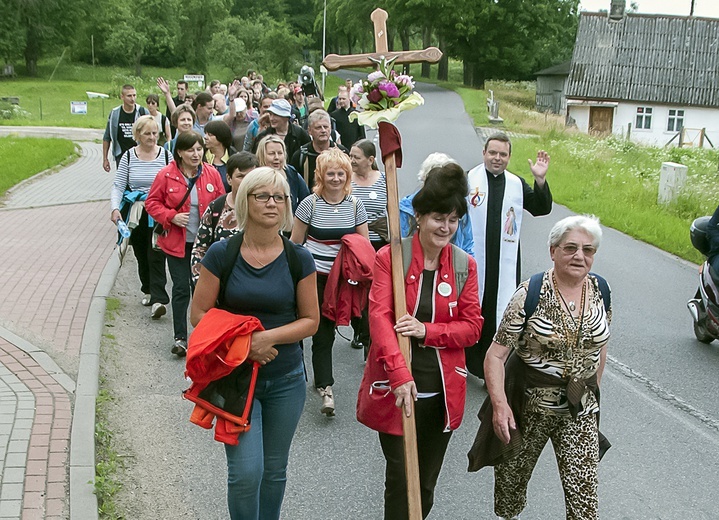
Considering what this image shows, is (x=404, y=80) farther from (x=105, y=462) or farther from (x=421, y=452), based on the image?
(x=105, y=462)

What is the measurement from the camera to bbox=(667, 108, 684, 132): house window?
5238 cm

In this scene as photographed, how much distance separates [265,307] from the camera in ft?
13.3

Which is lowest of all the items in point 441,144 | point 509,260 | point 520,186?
point 441,144

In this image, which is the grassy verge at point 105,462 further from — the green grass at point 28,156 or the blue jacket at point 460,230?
the green grass at point 28,156

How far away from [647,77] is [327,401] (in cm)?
5184

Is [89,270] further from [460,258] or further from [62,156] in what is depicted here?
[62,156]

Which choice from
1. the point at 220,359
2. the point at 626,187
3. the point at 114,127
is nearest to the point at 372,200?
the point at 220,359

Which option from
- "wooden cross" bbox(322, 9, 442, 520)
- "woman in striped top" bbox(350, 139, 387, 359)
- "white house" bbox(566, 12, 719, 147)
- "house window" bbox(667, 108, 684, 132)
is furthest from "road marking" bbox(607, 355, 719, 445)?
"house window" bbox(667, 108, 684, 132)

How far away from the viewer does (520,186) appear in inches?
268

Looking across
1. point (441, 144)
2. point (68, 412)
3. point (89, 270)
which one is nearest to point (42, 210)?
point (89, 270)

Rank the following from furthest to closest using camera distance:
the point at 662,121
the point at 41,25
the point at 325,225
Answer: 1. the point at 41,25
2. the point at 662,121
3. the point at 325,225

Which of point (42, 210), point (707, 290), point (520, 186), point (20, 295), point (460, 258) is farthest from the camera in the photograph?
point (42, 210)

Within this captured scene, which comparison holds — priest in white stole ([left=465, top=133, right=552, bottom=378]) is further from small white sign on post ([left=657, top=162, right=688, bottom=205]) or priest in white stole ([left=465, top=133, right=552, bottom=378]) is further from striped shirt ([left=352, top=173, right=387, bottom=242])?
small white sign on post ([left=657, top=162, right=688, bottom=205])

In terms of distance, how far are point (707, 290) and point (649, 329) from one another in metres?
0.90
